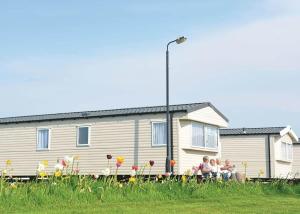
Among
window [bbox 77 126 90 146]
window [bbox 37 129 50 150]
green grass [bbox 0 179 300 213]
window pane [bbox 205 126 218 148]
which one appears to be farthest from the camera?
window [bbox 37 129 50 150]

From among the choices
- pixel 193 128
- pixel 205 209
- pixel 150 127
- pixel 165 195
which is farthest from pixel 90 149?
pixel 205 209

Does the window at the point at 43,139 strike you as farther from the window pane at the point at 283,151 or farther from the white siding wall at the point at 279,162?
the window pane at the point at 283,151

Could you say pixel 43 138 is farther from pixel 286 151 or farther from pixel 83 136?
pixel 286 151

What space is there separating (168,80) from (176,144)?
317 centimetres

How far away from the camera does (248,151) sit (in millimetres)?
36062

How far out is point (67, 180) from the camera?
10.6 meters

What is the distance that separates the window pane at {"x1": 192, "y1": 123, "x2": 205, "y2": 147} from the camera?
26.5 m

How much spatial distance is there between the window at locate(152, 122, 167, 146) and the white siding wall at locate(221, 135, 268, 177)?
39.0ft

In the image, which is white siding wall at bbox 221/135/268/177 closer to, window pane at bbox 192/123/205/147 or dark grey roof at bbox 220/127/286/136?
dark grey roof at bbox 220/127/286/136

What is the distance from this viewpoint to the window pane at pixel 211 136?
28016mm

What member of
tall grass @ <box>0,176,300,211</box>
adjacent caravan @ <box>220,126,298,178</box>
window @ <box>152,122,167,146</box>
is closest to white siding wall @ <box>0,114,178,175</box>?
window @ <box>152,122,167,146</box>

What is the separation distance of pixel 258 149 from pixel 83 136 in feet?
44.5

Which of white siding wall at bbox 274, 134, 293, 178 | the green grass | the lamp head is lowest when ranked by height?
the green grass

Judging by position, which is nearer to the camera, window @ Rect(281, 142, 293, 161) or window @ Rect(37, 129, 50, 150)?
window @ Rect(37, 129, 50, 150)
